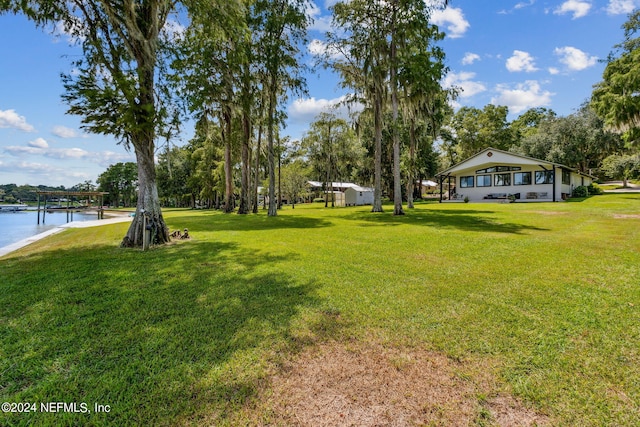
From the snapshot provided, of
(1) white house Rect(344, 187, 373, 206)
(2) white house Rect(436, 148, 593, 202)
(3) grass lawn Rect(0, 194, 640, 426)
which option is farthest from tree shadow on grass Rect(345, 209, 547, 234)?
(1) white house Rect(344, 187, 373, 206)

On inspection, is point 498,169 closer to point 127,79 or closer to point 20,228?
point 127,79

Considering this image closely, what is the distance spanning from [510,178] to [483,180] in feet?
7.30

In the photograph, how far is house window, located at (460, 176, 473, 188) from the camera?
2901cm

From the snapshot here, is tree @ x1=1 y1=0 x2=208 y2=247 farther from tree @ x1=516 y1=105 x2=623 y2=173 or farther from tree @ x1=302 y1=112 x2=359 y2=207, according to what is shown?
→ tree @ x1=516 y1=105 x2=623 y2=173

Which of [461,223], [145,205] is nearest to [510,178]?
[461,223]

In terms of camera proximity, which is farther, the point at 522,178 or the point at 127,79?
the point at 522,178

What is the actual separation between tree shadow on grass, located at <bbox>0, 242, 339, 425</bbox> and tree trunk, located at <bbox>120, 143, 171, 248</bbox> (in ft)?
7.36

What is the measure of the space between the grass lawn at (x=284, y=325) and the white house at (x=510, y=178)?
2136 cm

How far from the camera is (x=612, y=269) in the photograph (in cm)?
486

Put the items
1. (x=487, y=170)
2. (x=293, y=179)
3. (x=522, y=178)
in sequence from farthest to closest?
1. (x=293, y=179)
2. (x=487, y=170)
3. (x=522, y=178)

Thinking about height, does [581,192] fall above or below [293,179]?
below

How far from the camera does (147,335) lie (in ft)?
9.64

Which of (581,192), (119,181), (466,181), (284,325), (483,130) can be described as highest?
(483,130)

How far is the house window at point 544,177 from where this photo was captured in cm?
2420
